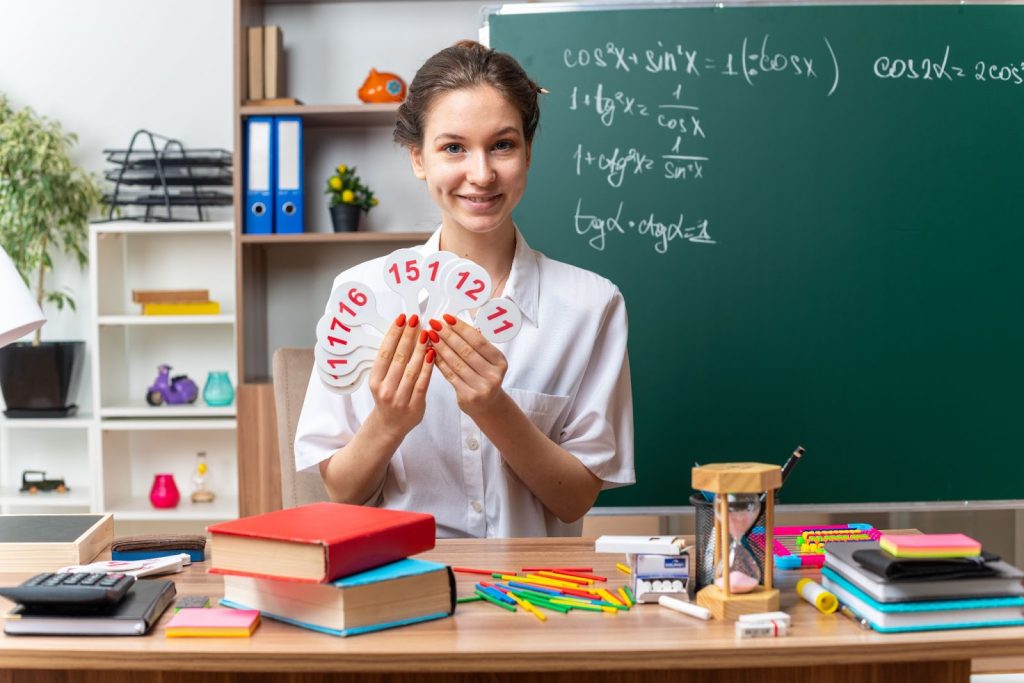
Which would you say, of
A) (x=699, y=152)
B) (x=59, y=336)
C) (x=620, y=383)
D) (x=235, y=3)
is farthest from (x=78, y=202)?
(x=620, y=383)

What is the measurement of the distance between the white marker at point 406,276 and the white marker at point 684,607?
52 centimetres

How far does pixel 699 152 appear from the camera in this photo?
244 cm

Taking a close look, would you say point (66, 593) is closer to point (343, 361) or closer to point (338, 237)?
point (343, 361)

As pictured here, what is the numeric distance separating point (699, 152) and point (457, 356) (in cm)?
123

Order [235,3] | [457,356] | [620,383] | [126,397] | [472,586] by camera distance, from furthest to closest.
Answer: [126,397], [235,3], [620,383], [457,356], [472,586]

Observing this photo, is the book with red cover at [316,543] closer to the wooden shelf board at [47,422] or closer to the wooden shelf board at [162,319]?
the wooden shelf board at [162,319]

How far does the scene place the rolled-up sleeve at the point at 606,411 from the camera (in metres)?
1.69

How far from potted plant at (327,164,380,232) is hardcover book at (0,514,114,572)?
212cm

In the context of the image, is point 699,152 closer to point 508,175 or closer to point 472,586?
point 508,175

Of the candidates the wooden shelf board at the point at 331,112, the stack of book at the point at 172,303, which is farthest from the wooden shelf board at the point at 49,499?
the wooden shelf board at the point at 331,112

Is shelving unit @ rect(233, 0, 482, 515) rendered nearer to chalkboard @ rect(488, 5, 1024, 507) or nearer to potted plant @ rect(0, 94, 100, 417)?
potted plant @ rect(0, 94, 100, 417)

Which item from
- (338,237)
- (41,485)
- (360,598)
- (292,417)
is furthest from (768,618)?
(41,485)

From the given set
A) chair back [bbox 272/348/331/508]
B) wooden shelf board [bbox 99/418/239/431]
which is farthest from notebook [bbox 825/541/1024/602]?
wooden shelf board [bbox 99/418/239/431]

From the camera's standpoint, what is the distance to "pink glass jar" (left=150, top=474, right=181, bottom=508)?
3600 mm
